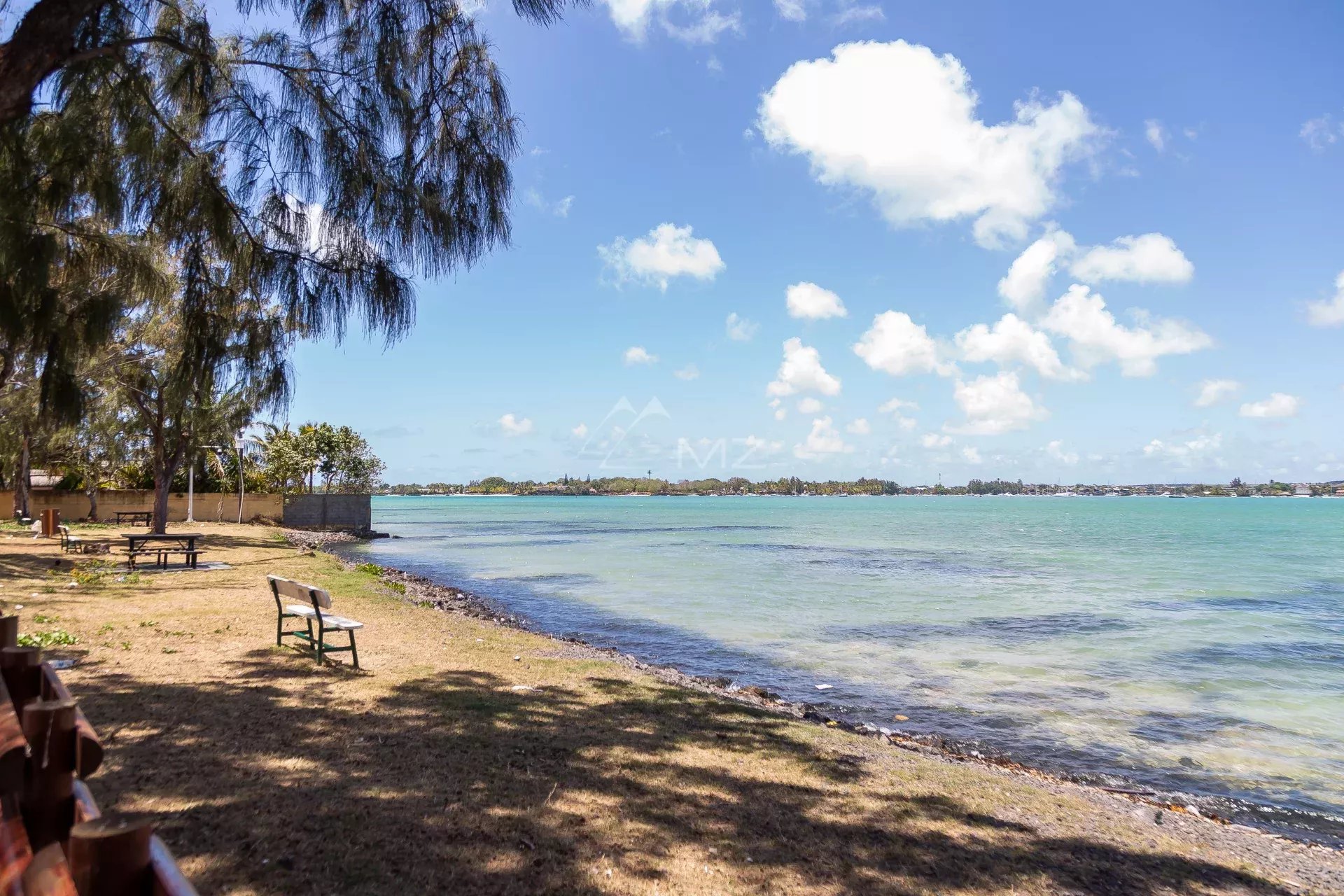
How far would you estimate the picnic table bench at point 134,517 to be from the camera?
30766 mm

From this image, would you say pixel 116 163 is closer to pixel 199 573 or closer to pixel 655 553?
pixel 199 573

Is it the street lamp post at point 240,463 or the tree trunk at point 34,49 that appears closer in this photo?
the tree trunk at point 34,49

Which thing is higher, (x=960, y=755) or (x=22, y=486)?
(x=22, y=486)

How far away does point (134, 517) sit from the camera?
104 feet

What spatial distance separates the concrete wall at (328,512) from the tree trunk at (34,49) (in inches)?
1691

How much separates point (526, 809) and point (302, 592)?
4942 millimetres

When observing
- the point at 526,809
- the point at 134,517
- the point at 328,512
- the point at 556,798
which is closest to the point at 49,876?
the point at 526,809

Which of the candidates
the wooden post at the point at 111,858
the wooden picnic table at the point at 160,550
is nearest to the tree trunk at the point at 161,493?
the wooden picnic table at the point at 160,550

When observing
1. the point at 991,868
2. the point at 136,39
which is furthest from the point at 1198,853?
the point at 136,39

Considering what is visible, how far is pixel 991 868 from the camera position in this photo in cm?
423

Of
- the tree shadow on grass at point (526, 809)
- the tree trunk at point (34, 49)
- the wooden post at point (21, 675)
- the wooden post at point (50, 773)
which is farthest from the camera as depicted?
the tree trunk at point (34, 49)

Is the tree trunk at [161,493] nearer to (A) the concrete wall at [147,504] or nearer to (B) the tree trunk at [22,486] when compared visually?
(B) the tree trunk at [22,486]

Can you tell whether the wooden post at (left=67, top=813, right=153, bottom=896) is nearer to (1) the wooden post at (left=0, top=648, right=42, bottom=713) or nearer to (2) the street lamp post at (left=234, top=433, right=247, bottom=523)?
(1) the wooden post at (left=0, top=648, right=42, bottom=713)

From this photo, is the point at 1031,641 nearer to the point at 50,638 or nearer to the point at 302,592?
the point at 302,592
